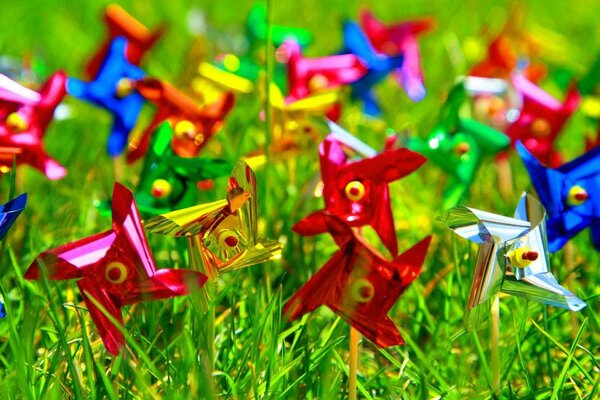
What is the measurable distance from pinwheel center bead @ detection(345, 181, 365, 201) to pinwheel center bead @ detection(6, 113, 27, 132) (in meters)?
0.53

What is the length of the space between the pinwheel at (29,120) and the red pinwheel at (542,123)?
735mm

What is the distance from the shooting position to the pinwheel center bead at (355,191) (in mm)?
1113

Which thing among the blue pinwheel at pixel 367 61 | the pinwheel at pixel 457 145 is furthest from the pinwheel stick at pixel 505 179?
the blue pinwheel at pixel 367 61

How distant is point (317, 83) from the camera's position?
5.44ft

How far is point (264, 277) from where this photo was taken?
1391mm

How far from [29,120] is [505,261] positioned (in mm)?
739

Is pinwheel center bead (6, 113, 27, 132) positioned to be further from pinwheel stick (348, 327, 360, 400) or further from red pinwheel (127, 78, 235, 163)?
pinwheel stick (348, 327, 360, 400)

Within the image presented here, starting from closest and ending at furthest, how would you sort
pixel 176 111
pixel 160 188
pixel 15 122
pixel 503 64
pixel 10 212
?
pixel 10 212
pixel 160 188
pixel 15 122
pixel 176 111
pixel 503 64

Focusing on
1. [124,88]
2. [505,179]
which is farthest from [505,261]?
[124,88]

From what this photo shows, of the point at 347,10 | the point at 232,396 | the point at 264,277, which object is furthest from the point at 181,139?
the point at 347,10

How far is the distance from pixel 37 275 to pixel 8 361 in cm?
20

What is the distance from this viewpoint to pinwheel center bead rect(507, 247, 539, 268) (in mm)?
1038

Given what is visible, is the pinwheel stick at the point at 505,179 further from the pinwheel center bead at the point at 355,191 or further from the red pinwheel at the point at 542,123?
the pinwheel center bead at the point at 355,191

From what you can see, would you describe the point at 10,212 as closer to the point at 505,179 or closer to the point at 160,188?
the point at 160,188
